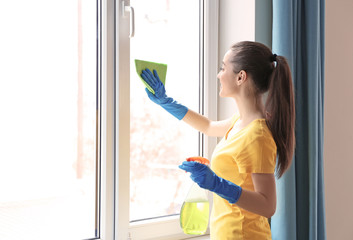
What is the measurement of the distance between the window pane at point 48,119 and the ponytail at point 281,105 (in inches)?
27.3

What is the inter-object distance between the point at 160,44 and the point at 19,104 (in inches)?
26.4

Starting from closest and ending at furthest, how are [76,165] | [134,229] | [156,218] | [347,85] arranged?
1. [76,165]
2. [134,229]
3. [156,218]
4. [347,85]

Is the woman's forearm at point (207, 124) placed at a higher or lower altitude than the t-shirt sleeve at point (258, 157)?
higher

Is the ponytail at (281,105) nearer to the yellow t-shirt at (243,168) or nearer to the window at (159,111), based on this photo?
the yellow t-shirt at (243,168)

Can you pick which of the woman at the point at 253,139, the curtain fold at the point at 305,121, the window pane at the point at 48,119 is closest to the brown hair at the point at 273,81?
the woman at the point at 253,139

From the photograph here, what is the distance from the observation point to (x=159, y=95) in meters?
1.42

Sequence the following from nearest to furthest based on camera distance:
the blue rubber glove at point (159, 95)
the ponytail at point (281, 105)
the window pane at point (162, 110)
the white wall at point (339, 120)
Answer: the ponytail at point (281, 105) → the blue rubber glove at point (159, 95) → the window pane at point (162, 110) → the white wall at point (339, 120)

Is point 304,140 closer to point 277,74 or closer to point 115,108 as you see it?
point 277,74

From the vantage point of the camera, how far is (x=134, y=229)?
5.14 feet

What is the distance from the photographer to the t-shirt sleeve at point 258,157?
3.85 feet

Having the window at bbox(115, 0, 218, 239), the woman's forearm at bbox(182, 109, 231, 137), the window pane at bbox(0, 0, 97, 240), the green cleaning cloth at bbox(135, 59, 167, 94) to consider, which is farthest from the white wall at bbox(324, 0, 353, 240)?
the window pane at bbox(0, 0, 97, 240)

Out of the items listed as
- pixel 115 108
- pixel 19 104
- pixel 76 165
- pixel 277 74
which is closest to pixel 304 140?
pixel 277 74

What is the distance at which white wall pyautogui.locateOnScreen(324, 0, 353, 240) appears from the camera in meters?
2.10

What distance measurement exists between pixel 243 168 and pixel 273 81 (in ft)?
0.99
